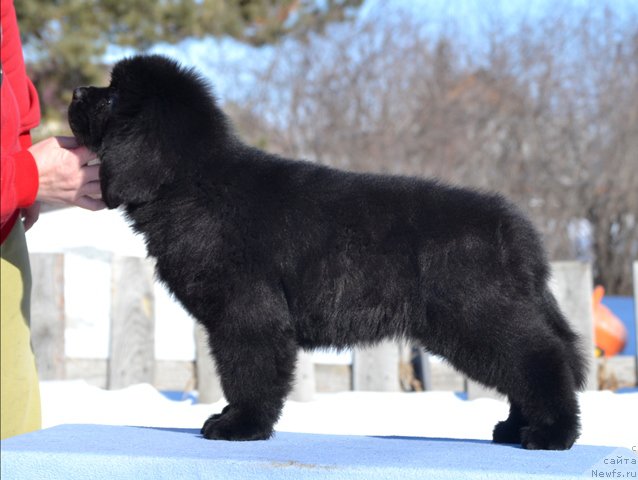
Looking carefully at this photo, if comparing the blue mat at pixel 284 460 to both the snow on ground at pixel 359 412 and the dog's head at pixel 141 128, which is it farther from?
the snow on ground at pixel 359 412

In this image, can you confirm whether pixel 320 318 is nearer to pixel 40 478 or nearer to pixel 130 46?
pixel 40 478

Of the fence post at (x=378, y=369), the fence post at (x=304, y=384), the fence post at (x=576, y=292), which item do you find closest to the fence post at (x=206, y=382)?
the fence post at (x=304, y=384)

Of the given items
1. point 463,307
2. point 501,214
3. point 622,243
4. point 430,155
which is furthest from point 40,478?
point 622,243

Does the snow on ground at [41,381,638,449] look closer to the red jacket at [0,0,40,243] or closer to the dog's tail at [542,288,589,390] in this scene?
the dog's tail at [542,288,589,390]

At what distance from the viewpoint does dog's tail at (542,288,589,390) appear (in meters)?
2.79

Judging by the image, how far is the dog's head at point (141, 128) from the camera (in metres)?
2.81

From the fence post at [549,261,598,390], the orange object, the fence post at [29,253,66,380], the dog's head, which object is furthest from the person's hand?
the orange object

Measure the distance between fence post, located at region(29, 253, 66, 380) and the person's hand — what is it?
4.12 meters

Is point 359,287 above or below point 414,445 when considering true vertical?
above

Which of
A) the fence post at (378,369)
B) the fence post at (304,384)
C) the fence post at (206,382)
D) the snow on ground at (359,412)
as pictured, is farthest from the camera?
the fence post at (378,369)

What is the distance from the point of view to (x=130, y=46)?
35.2ft

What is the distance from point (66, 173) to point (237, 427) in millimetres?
1009

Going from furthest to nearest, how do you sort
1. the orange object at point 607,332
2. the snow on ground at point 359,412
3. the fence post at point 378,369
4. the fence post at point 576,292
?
1. the orange object at point 607,332
2. the fence post at point 378,369
3. the fence post at point 576,292
4. the snow on ground at point 359,412

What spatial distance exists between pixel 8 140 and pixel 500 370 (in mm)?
1658
